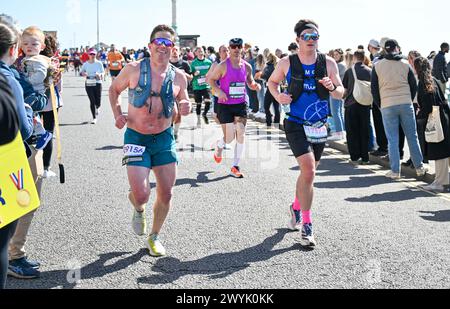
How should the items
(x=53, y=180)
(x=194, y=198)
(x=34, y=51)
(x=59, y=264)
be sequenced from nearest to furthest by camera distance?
(x=59, y=264) → (x=34, y=51) → (x=194, y=198) → (x=53, y=180)

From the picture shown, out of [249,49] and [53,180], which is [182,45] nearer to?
[249,49]

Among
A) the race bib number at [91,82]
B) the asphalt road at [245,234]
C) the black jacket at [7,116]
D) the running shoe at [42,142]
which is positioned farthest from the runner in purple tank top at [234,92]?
the race bib number at [91,82]

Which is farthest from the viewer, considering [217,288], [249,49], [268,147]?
[249,49]

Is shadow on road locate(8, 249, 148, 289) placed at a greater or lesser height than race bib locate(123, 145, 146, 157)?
lesser

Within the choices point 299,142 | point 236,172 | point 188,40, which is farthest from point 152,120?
point 188,40

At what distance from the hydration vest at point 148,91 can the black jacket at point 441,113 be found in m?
4.44

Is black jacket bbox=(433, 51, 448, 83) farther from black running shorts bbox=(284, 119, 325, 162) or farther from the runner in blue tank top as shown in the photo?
black running shorts bbox=(284, 119, 325, 162)

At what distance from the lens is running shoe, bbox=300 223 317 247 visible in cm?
563

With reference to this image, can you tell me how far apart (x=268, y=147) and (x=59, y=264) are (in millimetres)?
8055

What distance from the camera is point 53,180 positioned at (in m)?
9.05

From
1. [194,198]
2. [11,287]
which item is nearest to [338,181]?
[194,198]

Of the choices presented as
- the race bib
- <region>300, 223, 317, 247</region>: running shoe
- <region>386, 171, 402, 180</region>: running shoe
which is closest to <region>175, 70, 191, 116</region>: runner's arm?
the race bib

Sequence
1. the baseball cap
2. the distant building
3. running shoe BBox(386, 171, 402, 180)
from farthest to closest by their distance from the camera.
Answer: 1. the distant building
2. the baseball cap
3. running shoe BBox(386, 171, 402, 180)

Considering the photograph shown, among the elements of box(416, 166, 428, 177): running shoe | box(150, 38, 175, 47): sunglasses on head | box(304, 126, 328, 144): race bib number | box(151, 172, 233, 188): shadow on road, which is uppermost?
box(150, 38, 175, 47): sunglasses on head
